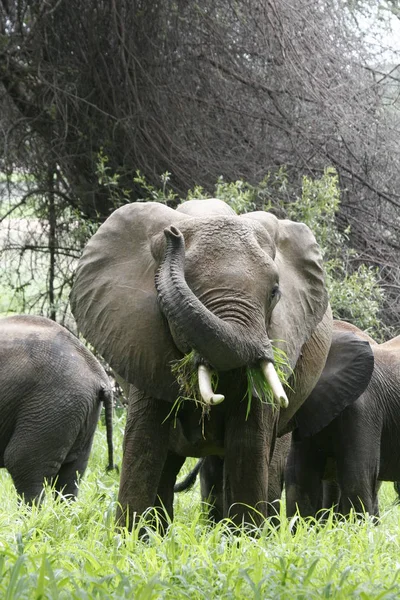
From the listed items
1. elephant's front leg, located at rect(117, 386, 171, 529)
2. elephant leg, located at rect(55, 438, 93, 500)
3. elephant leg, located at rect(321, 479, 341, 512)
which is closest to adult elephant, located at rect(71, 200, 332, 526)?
elephant's front leg, located at rect(117, 386, 171, 529)

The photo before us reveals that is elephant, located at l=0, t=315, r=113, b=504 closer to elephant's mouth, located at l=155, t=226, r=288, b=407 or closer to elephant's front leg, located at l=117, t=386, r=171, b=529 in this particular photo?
elephant's front leg, located at l=117, t=386, r=171, b=529

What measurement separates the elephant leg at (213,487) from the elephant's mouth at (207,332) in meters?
1.77

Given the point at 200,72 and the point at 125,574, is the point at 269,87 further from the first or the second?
the point at 125,574

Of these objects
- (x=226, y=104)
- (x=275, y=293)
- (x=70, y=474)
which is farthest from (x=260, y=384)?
(x=226, y=104)

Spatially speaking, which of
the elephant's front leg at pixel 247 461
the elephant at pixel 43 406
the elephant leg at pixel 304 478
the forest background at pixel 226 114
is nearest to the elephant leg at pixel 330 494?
the elephant leg at pixel 304 478

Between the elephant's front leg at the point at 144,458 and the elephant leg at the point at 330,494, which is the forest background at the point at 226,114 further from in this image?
the elephant's front leg at the point at 144,458

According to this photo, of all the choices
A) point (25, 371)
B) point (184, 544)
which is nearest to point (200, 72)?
point (25, 371)

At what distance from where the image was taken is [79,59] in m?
10.8

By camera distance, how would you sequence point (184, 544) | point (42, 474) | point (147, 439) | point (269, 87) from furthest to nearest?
point (269, 87) < point (42, 474) < point (147, 439) < point (184, 544)

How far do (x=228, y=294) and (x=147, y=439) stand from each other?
0.95 metres

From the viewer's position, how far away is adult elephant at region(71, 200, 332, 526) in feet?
15.9

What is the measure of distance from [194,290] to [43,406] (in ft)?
8.39

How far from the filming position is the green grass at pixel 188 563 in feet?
12.8

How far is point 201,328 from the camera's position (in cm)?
465
